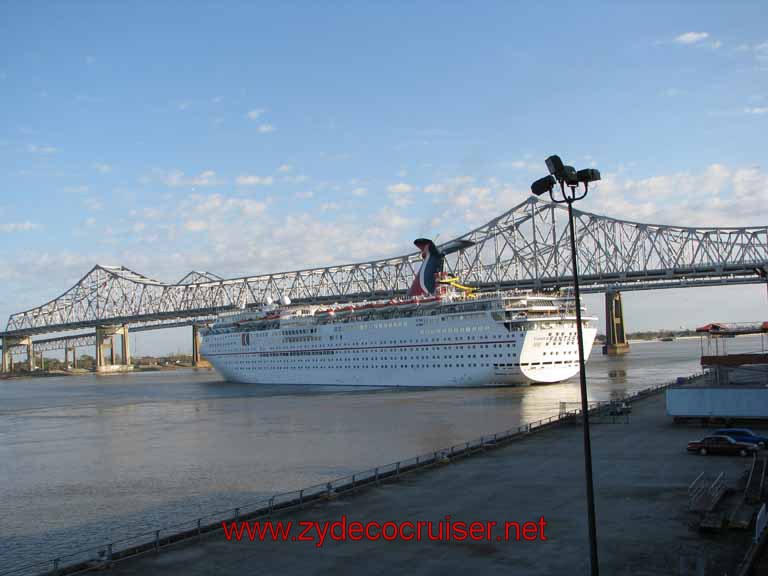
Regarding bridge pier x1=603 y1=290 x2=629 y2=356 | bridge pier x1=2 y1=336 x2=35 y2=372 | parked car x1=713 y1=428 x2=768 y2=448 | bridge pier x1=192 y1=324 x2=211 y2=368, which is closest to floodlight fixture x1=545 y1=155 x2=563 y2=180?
parked car x1=713 y1=428 x2=768 y2=448

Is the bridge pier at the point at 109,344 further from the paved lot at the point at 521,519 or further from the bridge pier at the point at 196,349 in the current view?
the paved lot at the point at 521,519

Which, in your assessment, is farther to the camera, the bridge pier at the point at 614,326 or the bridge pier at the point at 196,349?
the bridge pier at the point at 196,349

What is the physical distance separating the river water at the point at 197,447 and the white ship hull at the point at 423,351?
146cm

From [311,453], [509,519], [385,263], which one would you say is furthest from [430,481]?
[385,263]

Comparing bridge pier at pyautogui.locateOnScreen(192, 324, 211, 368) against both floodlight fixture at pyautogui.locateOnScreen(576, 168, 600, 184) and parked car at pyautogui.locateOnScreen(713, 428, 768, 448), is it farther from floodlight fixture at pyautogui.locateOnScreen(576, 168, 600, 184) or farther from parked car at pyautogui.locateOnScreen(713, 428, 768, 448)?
floodlight fixture at pyautogui.locateOnScreen(576, 168, 600, 184)

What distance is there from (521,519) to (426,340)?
4119cm

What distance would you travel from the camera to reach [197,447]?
1153 inches

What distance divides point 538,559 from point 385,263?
355ft

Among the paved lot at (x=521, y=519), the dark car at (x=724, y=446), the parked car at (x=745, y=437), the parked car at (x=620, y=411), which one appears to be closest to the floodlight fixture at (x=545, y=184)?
the paved lot at (x=521, y=519)

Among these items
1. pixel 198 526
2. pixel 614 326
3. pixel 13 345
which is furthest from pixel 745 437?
pixel 13 345

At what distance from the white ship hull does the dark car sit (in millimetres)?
29856

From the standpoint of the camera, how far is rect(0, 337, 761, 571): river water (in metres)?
18.0

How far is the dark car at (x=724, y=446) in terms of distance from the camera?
17.5m

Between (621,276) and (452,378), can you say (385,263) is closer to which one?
(621,276)
